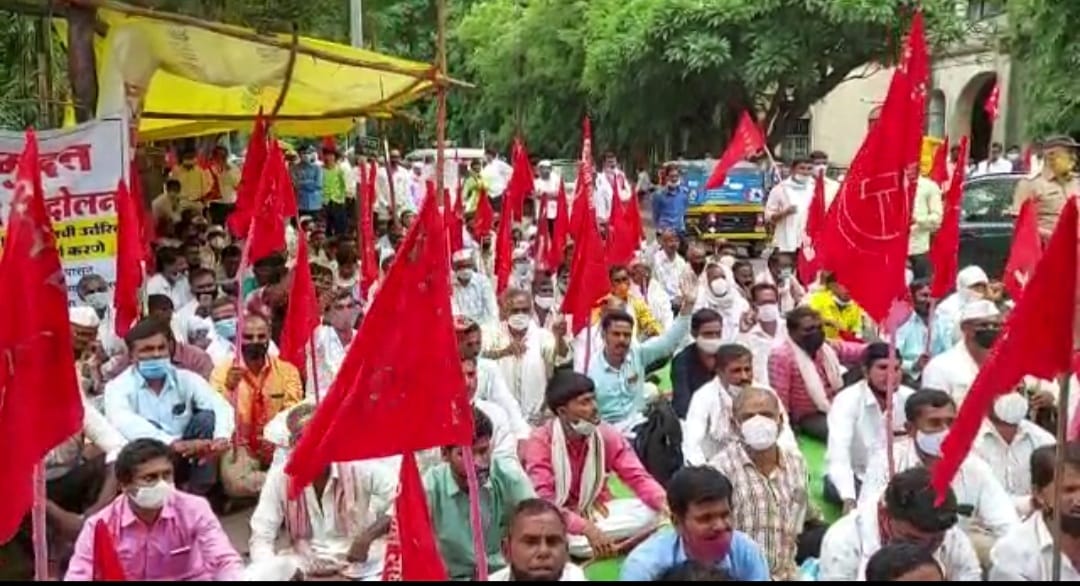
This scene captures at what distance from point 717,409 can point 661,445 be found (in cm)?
71

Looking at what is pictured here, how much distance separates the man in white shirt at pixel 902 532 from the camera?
4.49 m

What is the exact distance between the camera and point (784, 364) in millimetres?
7758

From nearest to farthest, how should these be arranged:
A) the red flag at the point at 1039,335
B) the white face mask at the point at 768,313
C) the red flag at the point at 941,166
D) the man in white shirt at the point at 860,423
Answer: the red flag at the point at 1039,335
the man in white shirt at the point at 860,423
the white face mask at the point at 768,313
the red flag at the point at 941,166

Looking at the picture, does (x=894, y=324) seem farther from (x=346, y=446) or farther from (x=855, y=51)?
(x=855, y=51)

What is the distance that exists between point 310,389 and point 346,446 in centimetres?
340

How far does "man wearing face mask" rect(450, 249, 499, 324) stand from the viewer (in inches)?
388

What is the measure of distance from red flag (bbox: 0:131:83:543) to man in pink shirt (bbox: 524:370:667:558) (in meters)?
2.27

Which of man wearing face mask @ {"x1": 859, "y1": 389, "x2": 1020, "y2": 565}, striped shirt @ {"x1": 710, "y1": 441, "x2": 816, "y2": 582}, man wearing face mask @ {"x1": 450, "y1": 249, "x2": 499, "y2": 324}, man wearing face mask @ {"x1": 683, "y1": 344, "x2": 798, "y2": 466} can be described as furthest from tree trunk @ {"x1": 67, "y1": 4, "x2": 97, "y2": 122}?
man wearing face mask @ {"x1": 859, "y1": 389, "x2": 1020, "y2": 565}

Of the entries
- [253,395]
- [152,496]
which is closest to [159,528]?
[152,496]

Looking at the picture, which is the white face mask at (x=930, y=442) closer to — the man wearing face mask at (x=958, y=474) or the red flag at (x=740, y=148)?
the man wearing face mask at (x=958, y=474)

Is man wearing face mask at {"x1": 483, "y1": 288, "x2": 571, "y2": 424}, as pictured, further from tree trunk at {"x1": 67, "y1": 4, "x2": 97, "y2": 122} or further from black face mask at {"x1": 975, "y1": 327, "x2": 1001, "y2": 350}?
tree trunk at {"x1": 67, "y1": 4, "x2": 97, "y2": 122}

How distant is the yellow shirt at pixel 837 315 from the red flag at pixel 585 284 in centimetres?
164

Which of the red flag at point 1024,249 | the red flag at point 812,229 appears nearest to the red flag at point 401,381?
the red flag at point 1024,249

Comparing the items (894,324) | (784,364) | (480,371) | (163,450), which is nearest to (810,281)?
(784,364)
